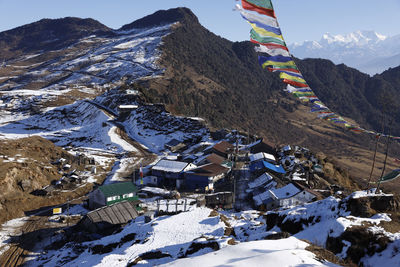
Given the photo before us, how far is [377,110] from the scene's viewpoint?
198750 millimetres

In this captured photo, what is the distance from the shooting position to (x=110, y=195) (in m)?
37.5

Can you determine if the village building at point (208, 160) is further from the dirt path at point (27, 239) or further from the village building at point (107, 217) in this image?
the dirt path at point (27, 239)

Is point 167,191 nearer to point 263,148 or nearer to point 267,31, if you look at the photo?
point 263,148

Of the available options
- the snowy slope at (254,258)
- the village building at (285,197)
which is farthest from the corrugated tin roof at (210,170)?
the snowy slope at (254,258)

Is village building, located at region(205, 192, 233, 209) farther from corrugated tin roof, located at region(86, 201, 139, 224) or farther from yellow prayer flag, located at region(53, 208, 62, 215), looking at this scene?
yellow prayer flag, located at region(53, 208, 62, 215)

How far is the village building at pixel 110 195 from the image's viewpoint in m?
37.3

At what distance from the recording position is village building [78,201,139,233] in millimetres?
31219

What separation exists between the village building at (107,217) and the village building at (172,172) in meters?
12.5

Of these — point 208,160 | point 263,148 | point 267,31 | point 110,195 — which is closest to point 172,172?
point 208,160

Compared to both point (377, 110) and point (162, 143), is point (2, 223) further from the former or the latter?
point (377, 110)

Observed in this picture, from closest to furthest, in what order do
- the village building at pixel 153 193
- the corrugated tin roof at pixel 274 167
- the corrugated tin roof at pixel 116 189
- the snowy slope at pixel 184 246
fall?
the snowy slope at pixel 184 246 → the corrugated tin roof at pixel 116 189 → the village building at pixel 153 193 → the corrugated tin roof at pixel 274 167

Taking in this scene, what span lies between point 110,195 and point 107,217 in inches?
221

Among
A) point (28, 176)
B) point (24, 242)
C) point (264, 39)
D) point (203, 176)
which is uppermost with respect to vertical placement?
point (264, 39)

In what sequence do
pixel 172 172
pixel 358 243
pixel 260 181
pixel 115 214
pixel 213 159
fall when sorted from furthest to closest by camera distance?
pixel 213 159 < pixel 172 172 < pixel 260 181 < pixel 115 214 < pixel 358 243
